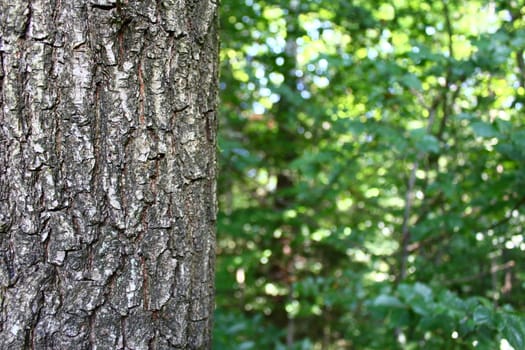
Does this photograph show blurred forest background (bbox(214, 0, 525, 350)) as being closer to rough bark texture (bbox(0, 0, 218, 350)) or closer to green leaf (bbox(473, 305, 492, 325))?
green leaf (bbox(473, 305, 492, 325))

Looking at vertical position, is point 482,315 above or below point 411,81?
below

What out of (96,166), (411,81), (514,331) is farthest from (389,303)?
(96,166)

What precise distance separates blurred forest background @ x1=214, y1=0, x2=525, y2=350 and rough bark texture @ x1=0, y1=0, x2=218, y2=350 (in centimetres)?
111

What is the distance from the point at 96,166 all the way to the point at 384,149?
1.97m

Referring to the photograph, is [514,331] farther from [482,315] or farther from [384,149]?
[384,149]

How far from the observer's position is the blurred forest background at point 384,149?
2371 mm

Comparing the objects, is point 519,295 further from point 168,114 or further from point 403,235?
point 168,114

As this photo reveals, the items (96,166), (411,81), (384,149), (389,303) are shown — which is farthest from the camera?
(384,149)

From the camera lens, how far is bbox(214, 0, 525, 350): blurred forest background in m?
2.37

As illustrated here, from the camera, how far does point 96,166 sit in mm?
950

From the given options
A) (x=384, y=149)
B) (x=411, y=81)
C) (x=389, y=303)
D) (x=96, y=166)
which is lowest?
(x=389, y=303)

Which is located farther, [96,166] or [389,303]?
[389,303]

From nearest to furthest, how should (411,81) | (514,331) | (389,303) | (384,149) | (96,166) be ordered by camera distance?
(96,166), (514,331), (389,303), (411,81), (384,149)

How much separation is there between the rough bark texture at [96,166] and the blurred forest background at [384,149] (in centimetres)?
111
